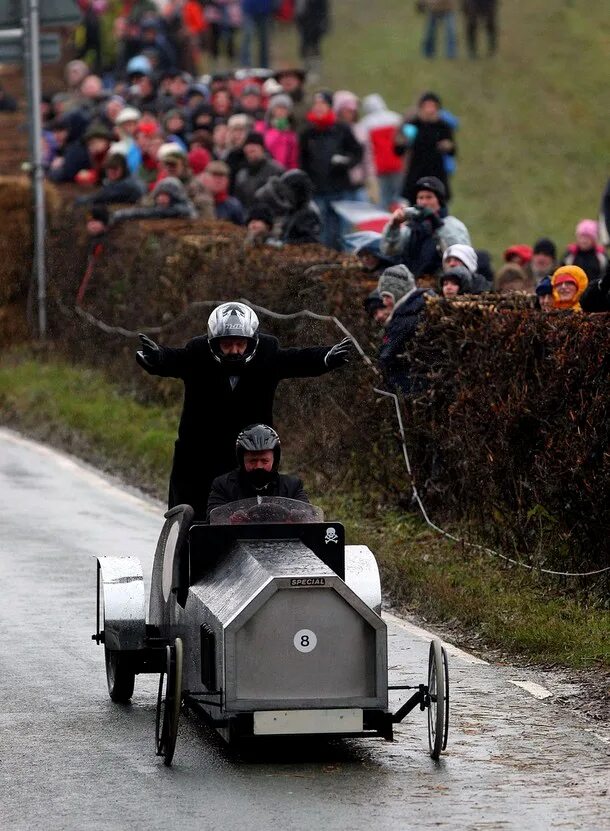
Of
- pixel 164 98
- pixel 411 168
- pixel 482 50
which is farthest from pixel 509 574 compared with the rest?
pixel 482 50

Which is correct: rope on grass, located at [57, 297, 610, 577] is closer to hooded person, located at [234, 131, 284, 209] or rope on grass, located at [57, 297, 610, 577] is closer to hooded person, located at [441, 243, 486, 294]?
hooded person, located at [441, 243, 486, 294]

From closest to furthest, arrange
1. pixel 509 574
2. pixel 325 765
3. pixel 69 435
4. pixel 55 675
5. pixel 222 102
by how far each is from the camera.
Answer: pixel 325 765 < pixel 55 675 < pixel 509 574 < pixel 69 435 < pixel 222 102

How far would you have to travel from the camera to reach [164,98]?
31.6m

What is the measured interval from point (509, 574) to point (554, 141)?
102ft

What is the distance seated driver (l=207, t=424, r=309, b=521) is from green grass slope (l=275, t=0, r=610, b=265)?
87.7 feet

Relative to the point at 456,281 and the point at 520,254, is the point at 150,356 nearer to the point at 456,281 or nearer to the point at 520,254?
the point at 456,281

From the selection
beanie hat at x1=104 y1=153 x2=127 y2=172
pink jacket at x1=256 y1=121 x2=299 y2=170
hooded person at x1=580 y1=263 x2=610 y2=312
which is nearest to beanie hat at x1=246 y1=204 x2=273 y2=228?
pink jacket at x1=256 y1=121 x2=299 y2=170

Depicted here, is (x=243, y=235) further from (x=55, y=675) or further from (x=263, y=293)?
(x=55, y=675)

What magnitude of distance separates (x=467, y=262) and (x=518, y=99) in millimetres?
28992

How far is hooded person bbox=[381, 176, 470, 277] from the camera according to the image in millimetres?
17734

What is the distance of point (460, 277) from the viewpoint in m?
16.5

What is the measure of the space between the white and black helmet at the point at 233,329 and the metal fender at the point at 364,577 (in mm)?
1381

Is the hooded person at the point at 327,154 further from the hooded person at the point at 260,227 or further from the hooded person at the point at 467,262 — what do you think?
the hooded person at the point at 467,262

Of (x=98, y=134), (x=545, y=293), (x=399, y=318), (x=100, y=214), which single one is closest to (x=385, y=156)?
(x=98, y=134)
